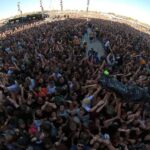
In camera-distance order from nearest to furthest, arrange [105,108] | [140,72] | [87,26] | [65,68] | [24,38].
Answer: [105,108], [65,68], [140,72], [24,38], [87,26]

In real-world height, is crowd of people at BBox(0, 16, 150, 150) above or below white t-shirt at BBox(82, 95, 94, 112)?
below

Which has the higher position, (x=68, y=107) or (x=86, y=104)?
(x=86, y=104)

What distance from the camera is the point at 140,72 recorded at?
15781mm

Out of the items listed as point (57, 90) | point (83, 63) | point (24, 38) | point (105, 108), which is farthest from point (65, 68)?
point (24, 38)

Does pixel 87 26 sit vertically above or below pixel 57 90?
below

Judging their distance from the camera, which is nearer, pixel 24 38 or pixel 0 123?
pixel 0 123

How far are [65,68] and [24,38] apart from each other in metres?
7.85

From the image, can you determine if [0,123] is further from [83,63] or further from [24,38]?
[24,38]

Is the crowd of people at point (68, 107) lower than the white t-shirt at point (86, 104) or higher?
lower

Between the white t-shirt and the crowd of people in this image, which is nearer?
the crowd of people

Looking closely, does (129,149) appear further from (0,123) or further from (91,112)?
(0,123)

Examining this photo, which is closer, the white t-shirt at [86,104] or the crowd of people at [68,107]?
the crowd of people at [68,107]

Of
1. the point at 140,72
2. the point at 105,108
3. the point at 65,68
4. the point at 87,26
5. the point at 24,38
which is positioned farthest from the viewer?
the point at 87,26

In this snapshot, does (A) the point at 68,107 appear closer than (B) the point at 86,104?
No
